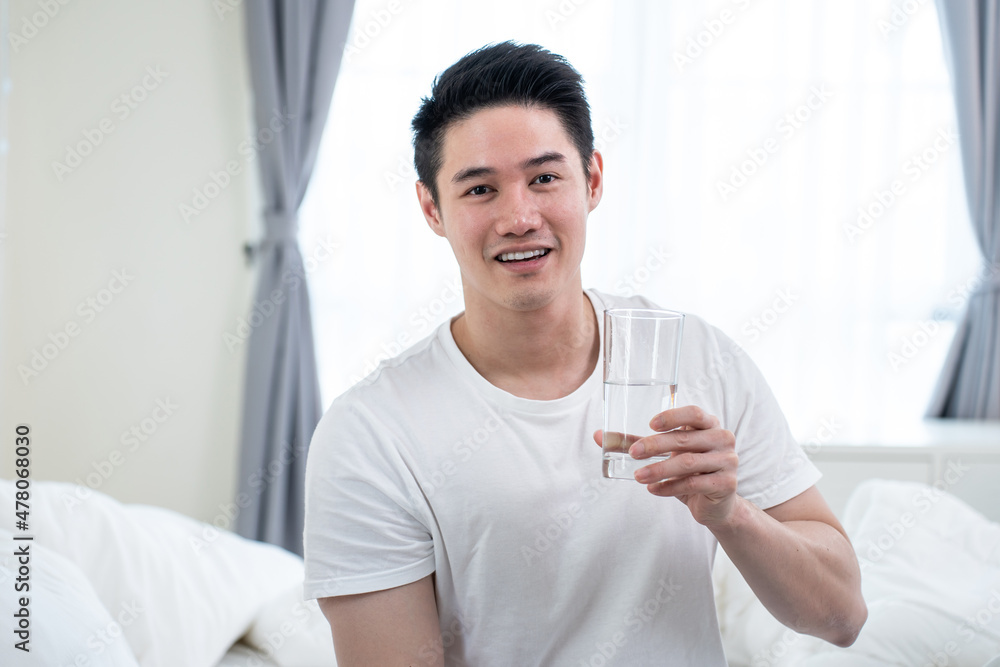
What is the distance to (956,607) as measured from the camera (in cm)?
166

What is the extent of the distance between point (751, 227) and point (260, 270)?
1951 millimetres

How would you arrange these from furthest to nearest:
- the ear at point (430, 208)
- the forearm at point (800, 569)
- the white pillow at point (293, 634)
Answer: the white pillow at point (293, 634) → the ear at point (430, 208) → the forearm at point (800, 569)

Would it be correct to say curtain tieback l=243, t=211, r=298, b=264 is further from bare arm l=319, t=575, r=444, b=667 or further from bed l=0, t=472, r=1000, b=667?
bare arm l=319, t=575, r=444, b=667

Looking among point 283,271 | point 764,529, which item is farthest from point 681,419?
point 283,271

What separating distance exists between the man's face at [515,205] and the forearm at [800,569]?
45 cm

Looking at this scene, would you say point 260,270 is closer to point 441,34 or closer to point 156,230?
point 156,230

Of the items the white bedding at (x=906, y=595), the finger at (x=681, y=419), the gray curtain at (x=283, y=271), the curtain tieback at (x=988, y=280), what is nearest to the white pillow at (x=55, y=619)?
the finger at (x=681, y=419)

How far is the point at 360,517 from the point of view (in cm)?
128

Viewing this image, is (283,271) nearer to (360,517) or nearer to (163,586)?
(163,586)

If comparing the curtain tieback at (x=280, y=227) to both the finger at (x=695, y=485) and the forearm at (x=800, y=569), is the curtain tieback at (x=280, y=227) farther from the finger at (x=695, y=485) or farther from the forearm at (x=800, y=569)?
the finger at (x=695, y=485)

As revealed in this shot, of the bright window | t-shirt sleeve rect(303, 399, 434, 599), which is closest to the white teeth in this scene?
t-shirt sleeve rect(303, 399, 434, 599)

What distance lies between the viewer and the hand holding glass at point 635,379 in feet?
3.34

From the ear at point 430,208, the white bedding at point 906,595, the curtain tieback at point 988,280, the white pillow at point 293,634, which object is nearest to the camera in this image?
the ear at point 430,208

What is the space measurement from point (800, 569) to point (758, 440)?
229 mm
